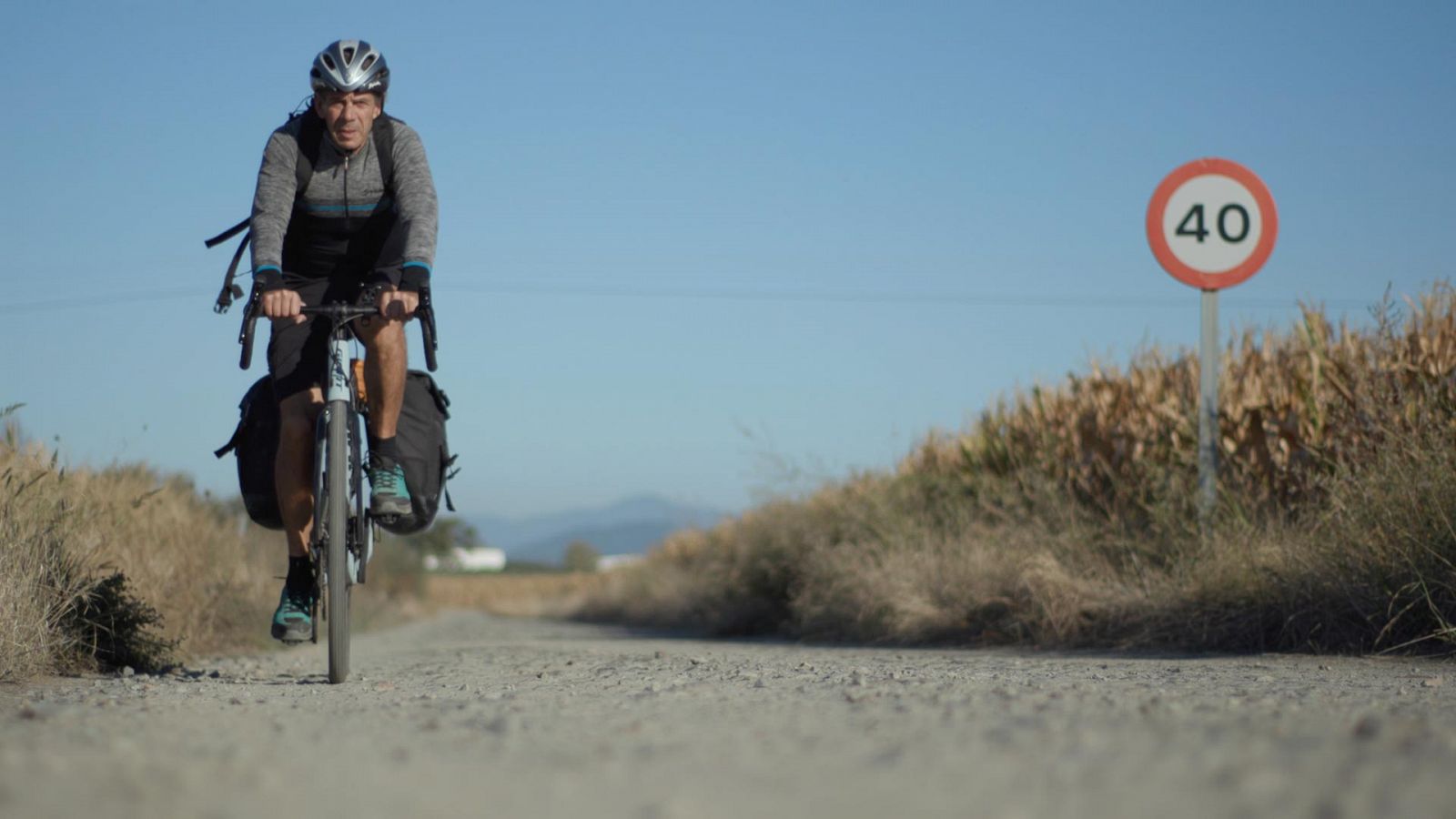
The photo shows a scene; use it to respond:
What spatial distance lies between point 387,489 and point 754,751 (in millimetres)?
3654

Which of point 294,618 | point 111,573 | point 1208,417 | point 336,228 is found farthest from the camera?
point 1208,417

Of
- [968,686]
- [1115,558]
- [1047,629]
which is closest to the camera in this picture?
[968,686]

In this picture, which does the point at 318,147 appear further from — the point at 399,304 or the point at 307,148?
the point at 399,304

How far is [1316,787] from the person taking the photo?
2350mm

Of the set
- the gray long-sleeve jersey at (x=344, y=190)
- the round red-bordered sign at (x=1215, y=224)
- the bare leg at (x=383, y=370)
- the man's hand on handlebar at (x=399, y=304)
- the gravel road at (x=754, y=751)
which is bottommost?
the gravel road at (x=754, y=751)

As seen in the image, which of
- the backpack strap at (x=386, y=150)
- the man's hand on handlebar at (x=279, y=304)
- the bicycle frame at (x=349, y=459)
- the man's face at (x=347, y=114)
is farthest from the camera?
the backpack strap at (x=386, y=150)

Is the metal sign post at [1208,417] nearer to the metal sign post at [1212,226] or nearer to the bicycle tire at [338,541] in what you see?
the metal sign post at [1212,226]

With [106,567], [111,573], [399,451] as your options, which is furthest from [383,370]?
[111,573]

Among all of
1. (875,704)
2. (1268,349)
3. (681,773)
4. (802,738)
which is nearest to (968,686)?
(875,704)

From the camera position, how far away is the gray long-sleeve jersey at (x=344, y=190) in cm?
587

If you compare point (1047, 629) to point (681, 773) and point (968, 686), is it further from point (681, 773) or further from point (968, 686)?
point (681, 773)

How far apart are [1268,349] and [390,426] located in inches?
281

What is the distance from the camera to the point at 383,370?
6090mm

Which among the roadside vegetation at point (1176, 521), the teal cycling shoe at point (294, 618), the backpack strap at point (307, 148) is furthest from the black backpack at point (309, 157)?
the roadside vegetation at point (1176, 521)
